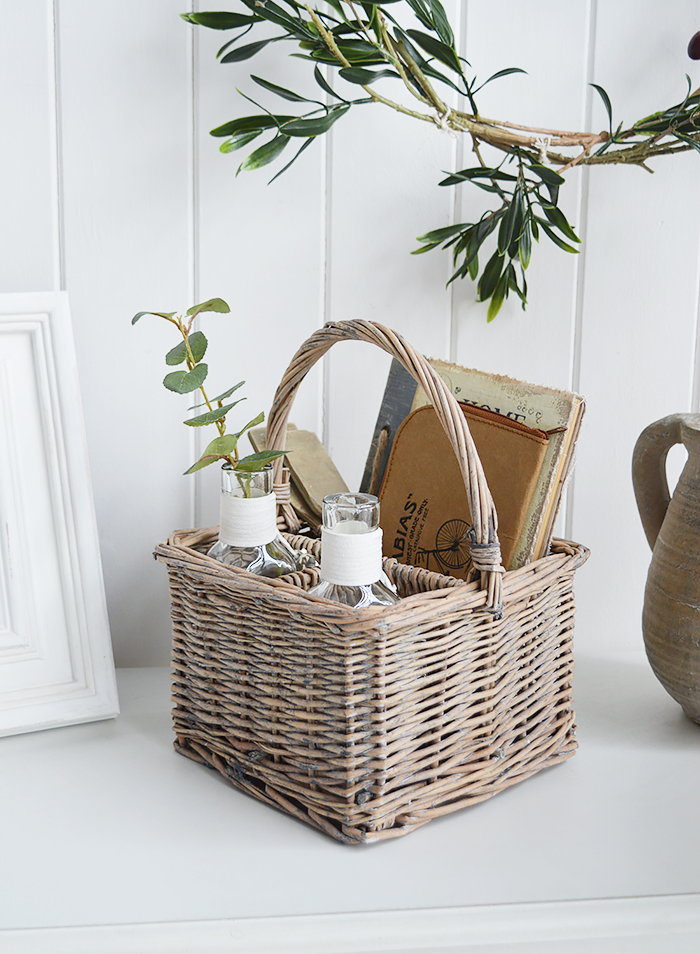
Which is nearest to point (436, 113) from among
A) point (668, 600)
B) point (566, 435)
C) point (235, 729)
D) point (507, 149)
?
point (507, 149)

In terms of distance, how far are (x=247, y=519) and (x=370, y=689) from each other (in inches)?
7.1

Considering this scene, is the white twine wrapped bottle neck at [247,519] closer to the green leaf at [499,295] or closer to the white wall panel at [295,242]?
the white wall panel at [295,242]

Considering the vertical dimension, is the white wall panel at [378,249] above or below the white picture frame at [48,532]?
above

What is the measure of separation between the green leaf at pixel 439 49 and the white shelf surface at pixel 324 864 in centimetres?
66

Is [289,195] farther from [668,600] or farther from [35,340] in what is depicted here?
[668,600]

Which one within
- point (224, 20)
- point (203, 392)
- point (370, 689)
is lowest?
point (370, 689)

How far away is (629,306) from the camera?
3.31 feet

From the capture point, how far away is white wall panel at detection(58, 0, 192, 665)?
89 cm

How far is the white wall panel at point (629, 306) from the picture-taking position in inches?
37.6

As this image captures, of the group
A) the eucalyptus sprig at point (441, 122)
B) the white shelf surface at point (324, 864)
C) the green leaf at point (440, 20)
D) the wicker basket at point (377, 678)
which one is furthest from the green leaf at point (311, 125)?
the white shelf surface at point (324, 864)

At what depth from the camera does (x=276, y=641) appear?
67 cm

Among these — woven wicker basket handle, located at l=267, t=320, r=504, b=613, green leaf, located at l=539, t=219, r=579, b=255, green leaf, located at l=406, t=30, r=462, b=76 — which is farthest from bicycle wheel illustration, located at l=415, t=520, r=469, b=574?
green leaf, located at l=406, t=30, r=462, b=76

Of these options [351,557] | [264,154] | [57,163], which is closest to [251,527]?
[351,557]

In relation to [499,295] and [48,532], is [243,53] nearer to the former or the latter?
[499,295]
